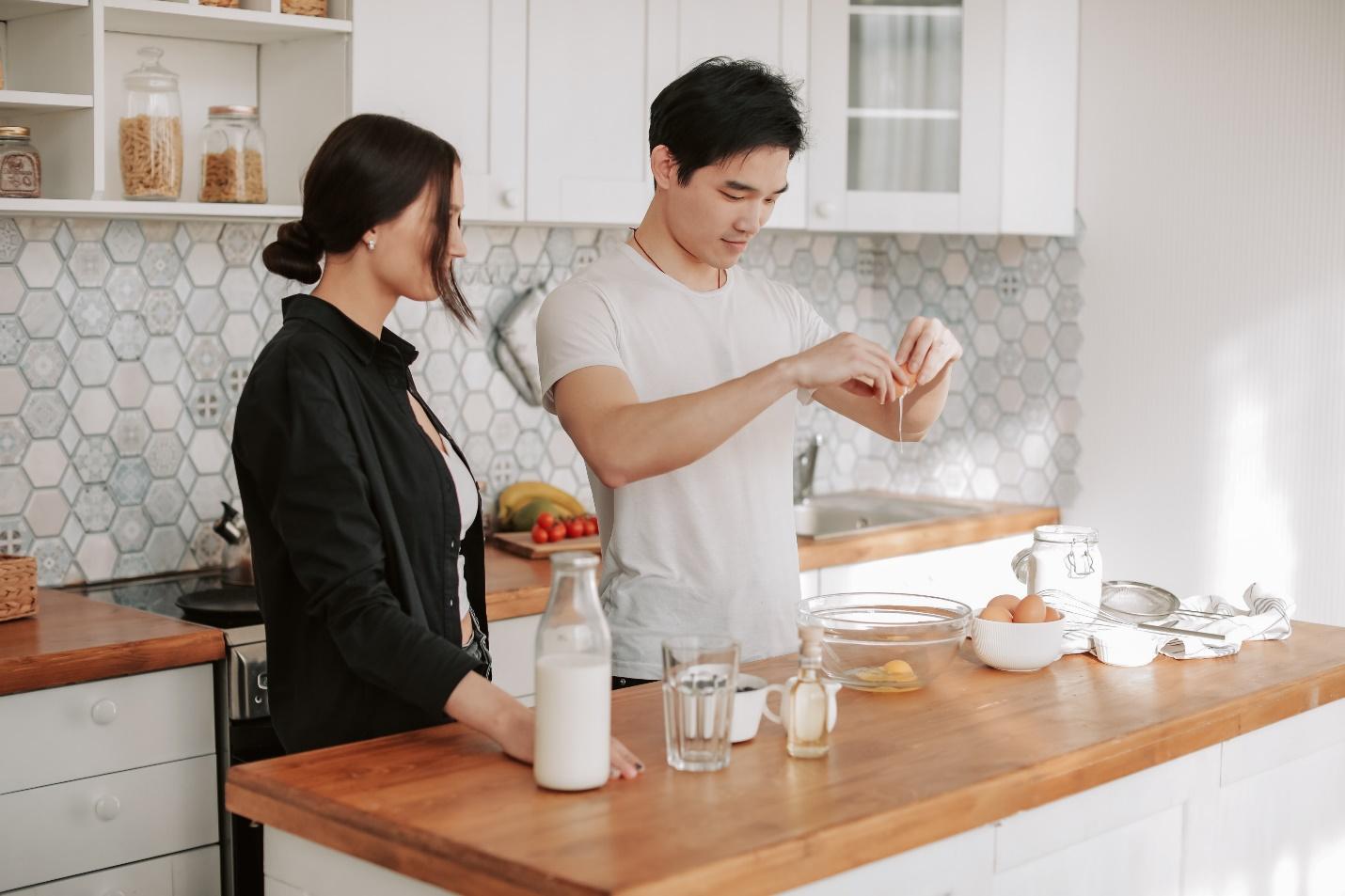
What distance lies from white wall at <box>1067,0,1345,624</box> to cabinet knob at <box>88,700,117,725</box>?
246cm

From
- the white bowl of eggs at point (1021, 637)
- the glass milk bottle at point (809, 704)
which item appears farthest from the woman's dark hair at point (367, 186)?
the white bowl of eggs at point (1021, 637)

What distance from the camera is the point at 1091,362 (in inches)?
150

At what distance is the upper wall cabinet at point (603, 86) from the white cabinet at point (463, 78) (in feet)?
0.15

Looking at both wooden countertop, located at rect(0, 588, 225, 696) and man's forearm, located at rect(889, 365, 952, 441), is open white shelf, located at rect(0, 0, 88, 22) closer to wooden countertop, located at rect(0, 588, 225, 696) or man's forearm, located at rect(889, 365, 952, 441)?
wooden countertop, located at rect(0, 588, 225, 696)

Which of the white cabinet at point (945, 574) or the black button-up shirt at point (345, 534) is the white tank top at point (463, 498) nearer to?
the black button-up shirt at point (345, 534)

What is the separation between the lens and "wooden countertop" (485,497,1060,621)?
284 centimetres

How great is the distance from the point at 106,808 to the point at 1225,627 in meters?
1.71

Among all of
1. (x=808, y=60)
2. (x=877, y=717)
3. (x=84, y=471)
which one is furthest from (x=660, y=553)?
(x=808, y=60)

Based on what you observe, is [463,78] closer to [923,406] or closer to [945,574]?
[923,406]

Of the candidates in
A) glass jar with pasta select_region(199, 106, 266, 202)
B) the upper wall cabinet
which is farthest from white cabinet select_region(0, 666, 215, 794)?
the upper wall cabinet

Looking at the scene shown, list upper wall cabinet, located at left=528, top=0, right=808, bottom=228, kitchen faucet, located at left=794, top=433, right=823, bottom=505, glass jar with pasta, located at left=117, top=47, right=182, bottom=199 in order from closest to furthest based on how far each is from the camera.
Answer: glass jar with pasta, located at left=117, top=47, right=182, bottom=199, upper wall cabinet, located at left=528, top=0, right=808, bottom=228, kitchen faucet, located at left=794, top=433, right=823, bottom=505

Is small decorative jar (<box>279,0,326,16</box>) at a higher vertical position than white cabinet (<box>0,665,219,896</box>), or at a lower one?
higher

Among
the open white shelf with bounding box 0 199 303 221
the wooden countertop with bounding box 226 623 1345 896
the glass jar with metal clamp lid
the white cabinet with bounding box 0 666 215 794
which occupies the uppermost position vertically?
the open white shelf with bounding box 0 199 303 221

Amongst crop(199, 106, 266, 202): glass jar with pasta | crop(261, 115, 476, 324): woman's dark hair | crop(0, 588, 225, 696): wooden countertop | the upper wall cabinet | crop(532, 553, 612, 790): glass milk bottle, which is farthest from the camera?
the upper wall cabinet
